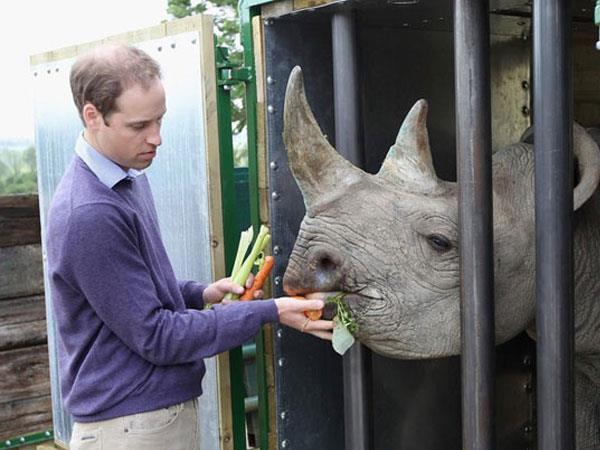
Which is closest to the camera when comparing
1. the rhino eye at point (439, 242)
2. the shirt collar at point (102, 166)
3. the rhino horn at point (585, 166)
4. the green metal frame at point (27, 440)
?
the shirt collar at point (102, 166)

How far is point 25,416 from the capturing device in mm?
4004

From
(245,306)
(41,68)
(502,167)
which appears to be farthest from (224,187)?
(41,68)

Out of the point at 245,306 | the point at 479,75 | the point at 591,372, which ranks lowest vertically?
the point at 591,372

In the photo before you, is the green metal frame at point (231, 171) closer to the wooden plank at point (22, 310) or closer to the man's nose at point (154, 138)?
the man's nose at point (154, 138)

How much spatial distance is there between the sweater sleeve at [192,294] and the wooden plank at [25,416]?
1404 millimetres

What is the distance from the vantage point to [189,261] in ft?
10.3

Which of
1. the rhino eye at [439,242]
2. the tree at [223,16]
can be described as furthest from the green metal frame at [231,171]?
the tree at [223,16]

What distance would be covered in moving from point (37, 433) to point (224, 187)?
63.5 inches

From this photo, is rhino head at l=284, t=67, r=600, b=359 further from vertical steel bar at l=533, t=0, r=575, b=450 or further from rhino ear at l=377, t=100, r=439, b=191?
vertical steel bar at l=533, t=0, r=575, b=450

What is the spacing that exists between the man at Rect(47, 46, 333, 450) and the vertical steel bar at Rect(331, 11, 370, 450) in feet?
1.24

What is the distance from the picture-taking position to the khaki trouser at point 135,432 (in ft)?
8.07

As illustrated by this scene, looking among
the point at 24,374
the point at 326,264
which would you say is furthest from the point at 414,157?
the point at 24,374

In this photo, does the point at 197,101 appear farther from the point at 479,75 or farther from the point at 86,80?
the point at 479,75

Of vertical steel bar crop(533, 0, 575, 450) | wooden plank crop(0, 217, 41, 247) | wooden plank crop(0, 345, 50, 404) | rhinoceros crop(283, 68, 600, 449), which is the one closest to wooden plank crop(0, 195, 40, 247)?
wooden plank crop(0, 217, 41, 247)
